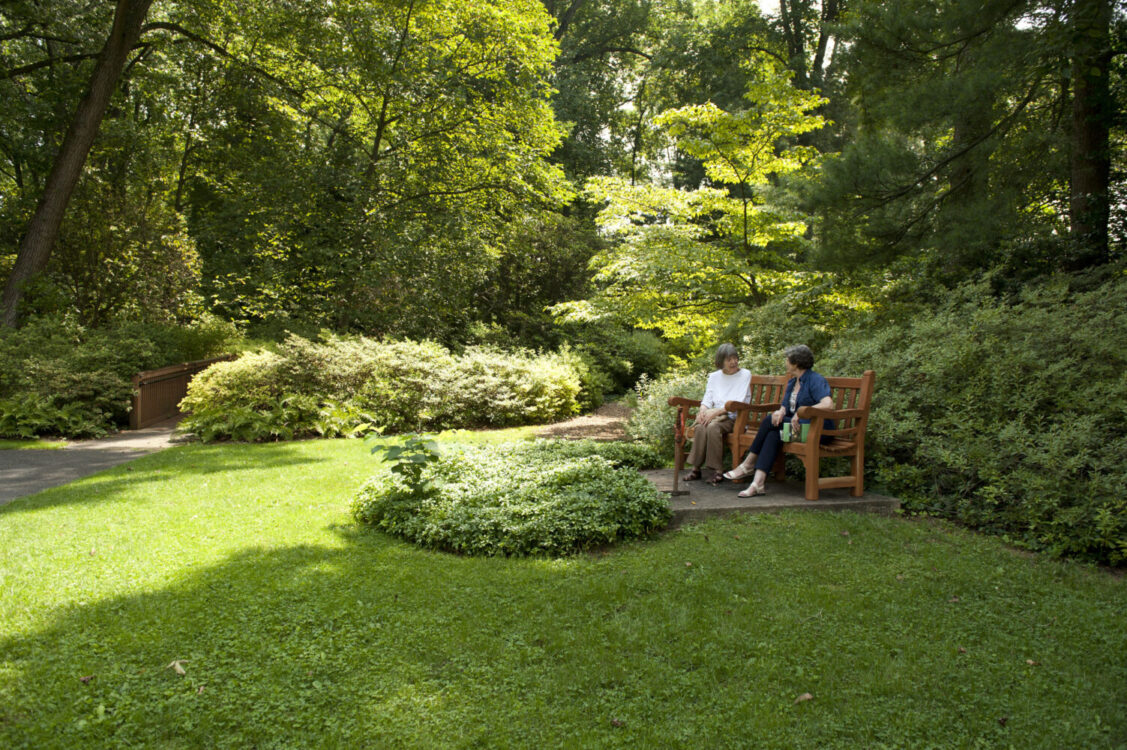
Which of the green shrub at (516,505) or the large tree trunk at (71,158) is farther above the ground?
the large tree trunk at (71,158)

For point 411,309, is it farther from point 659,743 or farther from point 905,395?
point 659,743

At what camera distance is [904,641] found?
3.06 m

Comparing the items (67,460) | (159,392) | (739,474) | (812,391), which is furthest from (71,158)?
(812,391)

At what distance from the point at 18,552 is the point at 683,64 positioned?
2547 centimetres

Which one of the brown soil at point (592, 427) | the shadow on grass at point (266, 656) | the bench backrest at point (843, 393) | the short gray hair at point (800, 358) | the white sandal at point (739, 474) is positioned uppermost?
the short gray hair at point (800, 358)

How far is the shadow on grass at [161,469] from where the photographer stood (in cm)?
554

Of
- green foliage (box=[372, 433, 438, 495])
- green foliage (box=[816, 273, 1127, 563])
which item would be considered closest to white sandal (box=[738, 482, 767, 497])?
green foliage (box=[816, 273, 1127, 563])

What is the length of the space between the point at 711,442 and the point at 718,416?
241mm

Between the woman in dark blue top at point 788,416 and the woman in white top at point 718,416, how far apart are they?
0.91 feet

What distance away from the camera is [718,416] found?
19.2ft

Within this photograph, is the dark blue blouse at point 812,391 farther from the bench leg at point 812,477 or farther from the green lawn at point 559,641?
the green lawn at point 559,641

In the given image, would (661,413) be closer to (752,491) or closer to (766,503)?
(752,491)

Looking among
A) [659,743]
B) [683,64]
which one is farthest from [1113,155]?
[683,64]

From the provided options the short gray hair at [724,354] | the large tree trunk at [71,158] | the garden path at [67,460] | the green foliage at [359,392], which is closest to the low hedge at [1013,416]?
the short gray hair at [724,354]
